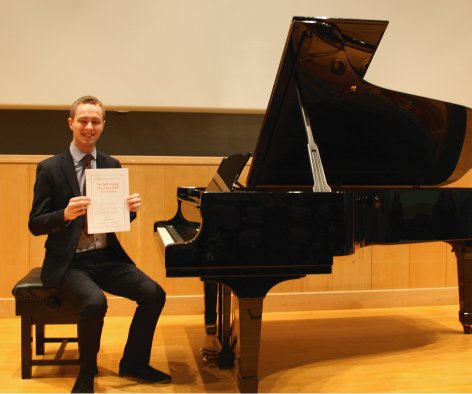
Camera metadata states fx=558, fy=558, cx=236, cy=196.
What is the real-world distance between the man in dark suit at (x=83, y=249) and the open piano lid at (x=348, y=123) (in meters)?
0.86

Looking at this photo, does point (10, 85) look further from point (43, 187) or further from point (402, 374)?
point (402, 374)

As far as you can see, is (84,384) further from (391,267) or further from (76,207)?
(391,267)

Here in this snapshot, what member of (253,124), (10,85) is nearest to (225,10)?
(253,124)

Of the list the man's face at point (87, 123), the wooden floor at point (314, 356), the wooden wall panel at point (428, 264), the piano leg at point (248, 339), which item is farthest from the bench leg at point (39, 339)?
the wooden wall panel at point (428, 264)

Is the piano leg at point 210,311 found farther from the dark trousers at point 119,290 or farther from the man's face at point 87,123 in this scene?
the man's face at point 87,123

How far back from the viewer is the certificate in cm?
260

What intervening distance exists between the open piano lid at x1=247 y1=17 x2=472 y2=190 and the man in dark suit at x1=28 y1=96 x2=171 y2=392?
2.83ft

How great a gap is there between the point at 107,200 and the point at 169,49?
6.24 ft

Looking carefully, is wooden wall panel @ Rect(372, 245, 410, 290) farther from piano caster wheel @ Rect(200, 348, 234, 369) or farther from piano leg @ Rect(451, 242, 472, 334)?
piano caster wheel @ Rect(200, 348, 234, 369)

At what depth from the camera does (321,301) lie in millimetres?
4410

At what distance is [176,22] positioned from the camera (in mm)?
4164

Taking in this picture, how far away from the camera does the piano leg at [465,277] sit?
11.7 ft

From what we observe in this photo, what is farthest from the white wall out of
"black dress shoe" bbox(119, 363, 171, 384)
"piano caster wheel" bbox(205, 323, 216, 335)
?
"black dress shoe" bbox(119, 363, 171, 384)

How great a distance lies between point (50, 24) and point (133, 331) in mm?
2448
